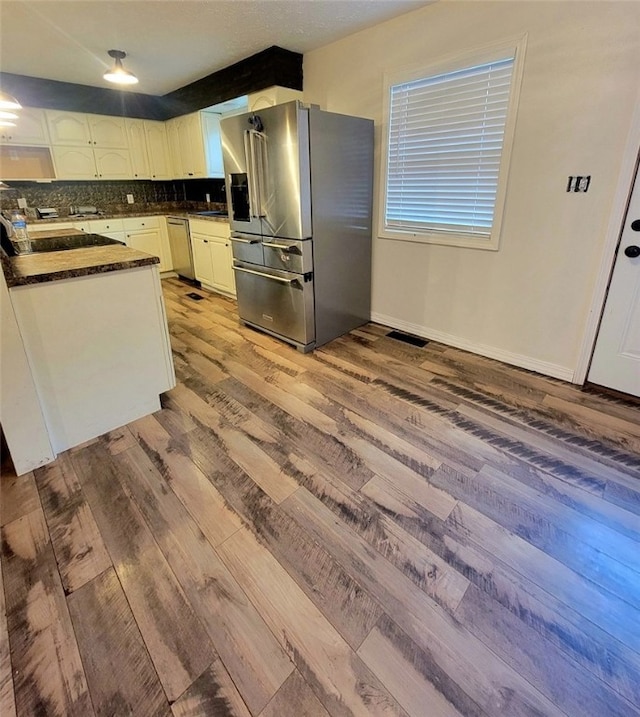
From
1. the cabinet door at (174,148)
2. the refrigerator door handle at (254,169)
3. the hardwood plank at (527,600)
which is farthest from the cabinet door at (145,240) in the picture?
the hardwood plank at (527,600)

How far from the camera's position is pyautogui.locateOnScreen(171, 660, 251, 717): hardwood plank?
1.03 metres

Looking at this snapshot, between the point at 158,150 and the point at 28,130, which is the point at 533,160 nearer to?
the point at 158,150

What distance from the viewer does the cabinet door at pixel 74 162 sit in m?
4.64

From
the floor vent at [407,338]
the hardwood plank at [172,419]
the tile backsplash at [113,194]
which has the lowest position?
the hardwood plank at [172,419]

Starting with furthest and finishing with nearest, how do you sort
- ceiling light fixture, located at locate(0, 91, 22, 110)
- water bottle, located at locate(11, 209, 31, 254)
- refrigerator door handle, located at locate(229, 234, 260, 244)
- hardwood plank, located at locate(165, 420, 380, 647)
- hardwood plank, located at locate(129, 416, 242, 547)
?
refrigerator door handle, located at locate(229, 234, 260, 244) < water bottle, located at locate(11, 209, 31, 254) < ceiling light fixture, located at locate(0, 91, 22, 110) < hardwood plank, located at locate(129, 416, 242, 547) < hardwood plank, located at locate(165, 420, 380, 647)

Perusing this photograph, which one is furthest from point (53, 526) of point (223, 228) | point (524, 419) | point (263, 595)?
point (223, 228)

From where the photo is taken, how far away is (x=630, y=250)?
7.34 feet

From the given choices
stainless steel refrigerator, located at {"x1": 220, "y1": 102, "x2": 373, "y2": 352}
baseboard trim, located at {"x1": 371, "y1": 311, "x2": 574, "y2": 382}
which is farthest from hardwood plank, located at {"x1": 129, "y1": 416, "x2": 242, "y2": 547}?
baseboard trim, located at {"x1": 371, "y1": 311, "x2": 574, "y2": 382}

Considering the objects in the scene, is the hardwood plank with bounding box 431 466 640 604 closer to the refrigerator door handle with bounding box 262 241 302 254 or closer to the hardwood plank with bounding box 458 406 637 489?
the hardwood plank with bounding box 458 406 637 489

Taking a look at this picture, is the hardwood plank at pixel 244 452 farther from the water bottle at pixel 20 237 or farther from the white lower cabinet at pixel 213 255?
the white lower cabinet at pixel 213 255

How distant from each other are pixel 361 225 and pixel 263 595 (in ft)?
9.51

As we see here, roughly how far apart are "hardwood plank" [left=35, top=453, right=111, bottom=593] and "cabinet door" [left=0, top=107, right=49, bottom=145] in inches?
170

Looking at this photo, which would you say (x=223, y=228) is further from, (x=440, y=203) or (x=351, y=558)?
(x=351, y=558)

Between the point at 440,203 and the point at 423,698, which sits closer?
the point at 423,698
